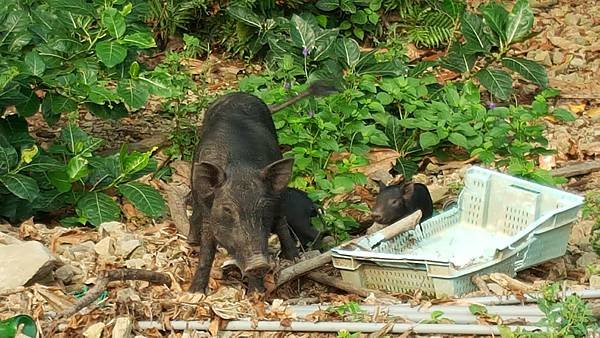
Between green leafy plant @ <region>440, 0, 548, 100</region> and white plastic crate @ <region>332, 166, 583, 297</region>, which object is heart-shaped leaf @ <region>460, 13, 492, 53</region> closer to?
green leafy plant @ <region>440, 0, 548, 100</region>

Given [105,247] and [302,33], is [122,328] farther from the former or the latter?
[302,33]

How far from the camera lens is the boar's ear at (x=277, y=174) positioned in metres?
7.48

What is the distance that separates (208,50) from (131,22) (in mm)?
2984

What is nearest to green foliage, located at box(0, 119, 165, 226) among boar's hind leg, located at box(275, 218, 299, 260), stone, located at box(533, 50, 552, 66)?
boar's hind leg, located at box(275, 218, 299, 260)

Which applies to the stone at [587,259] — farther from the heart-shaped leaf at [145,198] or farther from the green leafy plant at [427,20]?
the green leafy plant at [427,20]

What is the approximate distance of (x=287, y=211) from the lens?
343 inches

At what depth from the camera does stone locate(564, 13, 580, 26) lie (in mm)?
13253

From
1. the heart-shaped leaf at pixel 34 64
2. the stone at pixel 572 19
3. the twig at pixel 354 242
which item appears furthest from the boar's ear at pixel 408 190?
the stone at pixel 572 19

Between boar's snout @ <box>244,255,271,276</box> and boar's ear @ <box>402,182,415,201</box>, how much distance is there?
205 cm

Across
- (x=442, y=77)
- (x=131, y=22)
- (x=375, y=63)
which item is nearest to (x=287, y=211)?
(x=131, y=22)

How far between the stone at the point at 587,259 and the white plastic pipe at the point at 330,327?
6.73 feet

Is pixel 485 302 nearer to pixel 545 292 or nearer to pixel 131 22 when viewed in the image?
pixel 545 292

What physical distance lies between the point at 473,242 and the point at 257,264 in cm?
191

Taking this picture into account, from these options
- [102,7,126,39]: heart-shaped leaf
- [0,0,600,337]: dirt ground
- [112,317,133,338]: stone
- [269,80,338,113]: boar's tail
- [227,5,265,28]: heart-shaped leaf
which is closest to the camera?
[112,317,133,338]: stone
